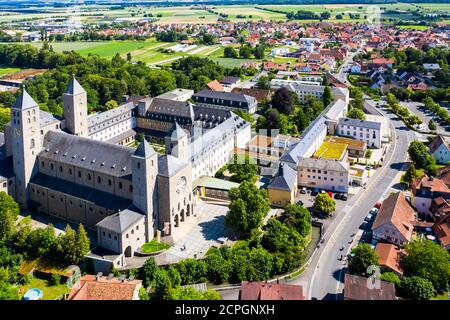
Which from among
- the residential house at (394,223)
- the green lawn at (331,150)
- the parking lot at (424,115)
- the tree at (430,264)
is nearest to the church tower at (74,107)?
the green lawn at (331,150)

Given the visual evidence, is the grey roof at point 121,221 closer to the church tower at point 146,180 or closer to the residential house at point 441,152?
the church tower at point 146,180

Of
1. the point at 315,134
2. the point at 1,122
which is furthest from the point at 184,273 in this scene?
the point at 1,122

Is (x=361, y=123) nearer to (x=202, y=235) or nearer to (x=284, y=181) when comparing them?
(x=284, y=181)

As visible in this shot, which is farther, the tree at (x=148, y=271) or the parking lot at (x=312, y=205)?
the parking lot at (x=312, y=205)

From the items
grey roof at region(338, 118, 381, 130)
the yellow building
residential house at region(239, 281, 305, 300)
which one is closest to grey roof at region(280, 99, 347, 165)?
grey roof at region(338, 118, 381, 130)

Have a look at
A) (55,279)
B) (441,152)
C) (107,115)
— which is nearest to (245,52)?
(107,115)
